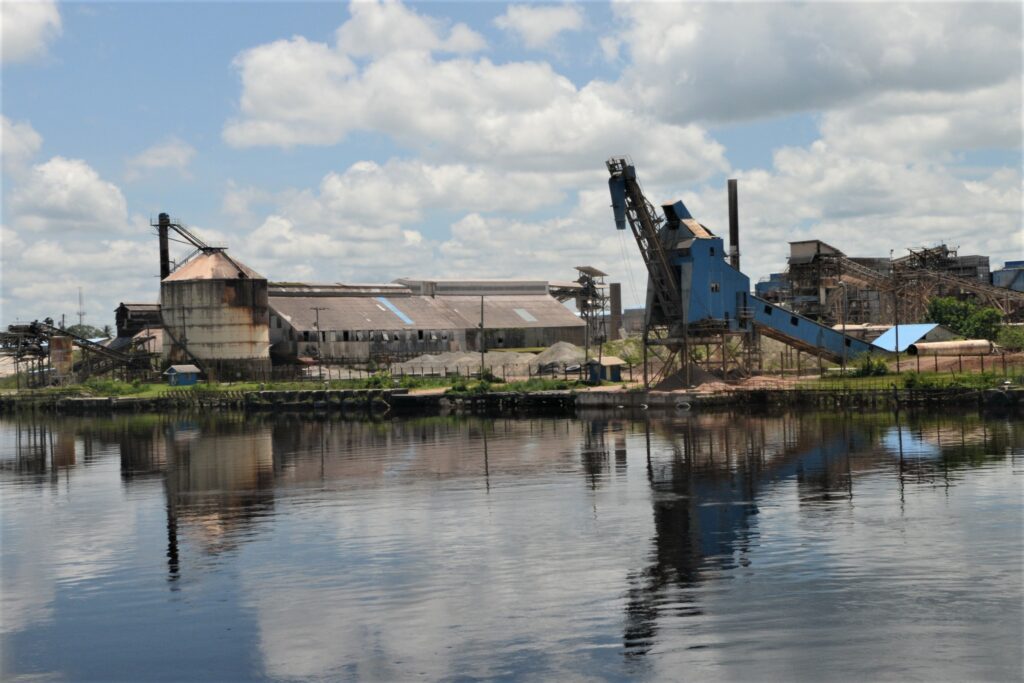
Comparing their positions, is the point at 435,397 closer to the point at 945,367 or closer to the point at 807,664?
the point at 945,367

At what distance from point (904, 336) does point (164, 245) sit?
72109mm

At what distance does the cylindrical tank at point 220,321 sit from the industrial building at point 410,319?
578 centimetres

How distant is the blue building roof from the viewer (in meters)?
90.1

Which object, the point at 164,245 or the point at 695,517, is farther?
the point at 164,245

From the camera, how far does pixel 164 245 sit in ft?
381

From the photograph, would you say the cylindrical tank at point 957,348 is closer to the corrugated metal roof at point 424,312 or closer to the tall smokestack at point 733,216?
the tall smokestack at point 733,216

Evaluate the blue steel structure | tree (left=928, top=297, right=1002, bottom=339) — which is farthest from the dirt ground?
tree (left=928, top=297, right=1002, bottom=339)

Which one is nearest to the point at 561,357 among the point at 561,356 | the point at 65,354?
the point at 561,356

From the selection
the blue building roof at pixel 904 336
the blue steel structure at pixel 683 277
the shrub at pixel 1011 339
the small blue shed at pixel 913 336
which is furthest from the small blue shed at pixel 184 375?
the shrub at pixel 1011 339

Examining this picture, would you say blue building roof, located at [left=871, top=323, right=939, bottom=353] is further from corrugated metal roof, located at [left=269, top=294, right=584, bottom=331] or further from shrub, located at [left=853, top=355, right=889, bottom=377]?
corrugated metal roof, located at [left=269, top=294, right=584, bottom=331]

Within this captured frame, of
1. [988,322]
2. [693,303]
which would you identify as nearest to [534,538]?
[693,303]

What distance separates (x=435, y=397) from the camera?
87875mm

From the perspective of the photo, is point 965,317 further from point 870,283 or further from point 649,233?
point 649,233

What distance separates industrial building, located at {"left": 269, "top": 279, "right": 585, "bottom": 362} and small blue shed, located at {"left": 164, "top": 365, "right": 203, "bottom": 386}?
9.56 metres
